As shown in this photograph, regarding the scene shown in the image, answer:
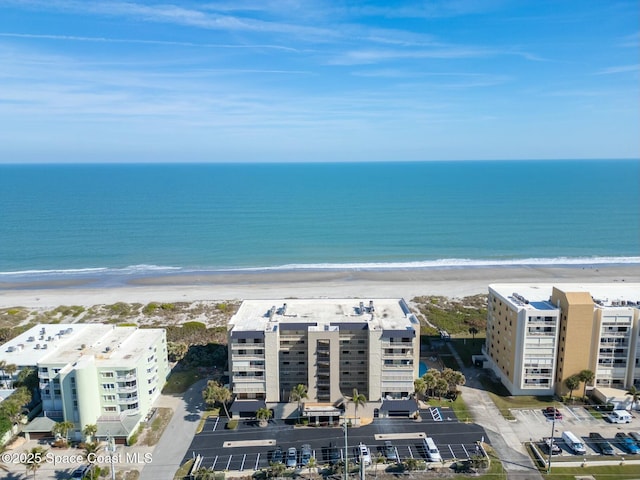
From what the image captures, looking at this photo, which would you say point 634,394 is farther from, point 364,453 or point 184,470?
point 184,470

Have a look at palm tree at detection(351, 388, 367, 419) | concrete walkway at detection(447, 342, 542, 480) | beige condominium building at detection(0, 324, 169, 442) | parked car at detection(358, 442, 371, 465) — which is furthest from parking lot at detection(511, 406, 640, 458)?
beige condominium building at detection(0, 324, 169, 442)

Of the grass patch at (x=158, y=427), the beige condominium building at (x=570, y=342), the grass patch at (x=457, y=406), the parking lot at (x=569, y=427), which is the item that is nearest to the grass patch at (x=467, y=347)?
the beige condominium building at (x=570, y=342)

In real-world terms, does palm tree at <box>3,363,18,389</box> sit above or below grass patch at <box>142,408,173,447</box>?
above

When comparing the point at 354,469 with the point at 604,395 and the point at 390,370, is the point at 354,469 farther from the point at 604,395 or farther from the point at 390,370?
the point at 604,395

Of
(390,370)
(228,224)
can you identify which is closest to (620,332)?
(390,370)

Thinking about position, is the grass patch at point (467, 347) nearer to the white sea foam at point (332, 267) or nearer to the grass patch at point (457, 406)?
the grass patch at point (457, 406)

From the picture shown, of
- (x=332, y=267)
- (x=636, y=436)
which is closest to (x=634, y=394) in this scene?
(x=636, y=436)

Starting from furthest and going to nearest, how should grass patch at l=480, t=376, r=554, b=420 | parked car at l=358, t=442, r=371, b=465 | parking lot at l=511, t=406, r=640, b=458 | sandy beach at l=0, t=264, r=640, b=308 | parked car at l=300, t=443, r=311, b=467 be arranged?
sandy beach at l=0, t=264, r=640, b=308 < grass patch at l=480, t=376, r=554, b=420 < parking lot at l=511, t=406, r=640, b=458 < parked car at l=300, t=443, r=311, b=467 < parked car at l=358, t=442, r=371, b=465

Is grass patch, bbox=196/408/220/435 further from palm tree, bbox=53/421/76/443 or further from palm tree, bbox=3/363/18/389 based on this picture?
palm tree, bbox=3/363/18/389
